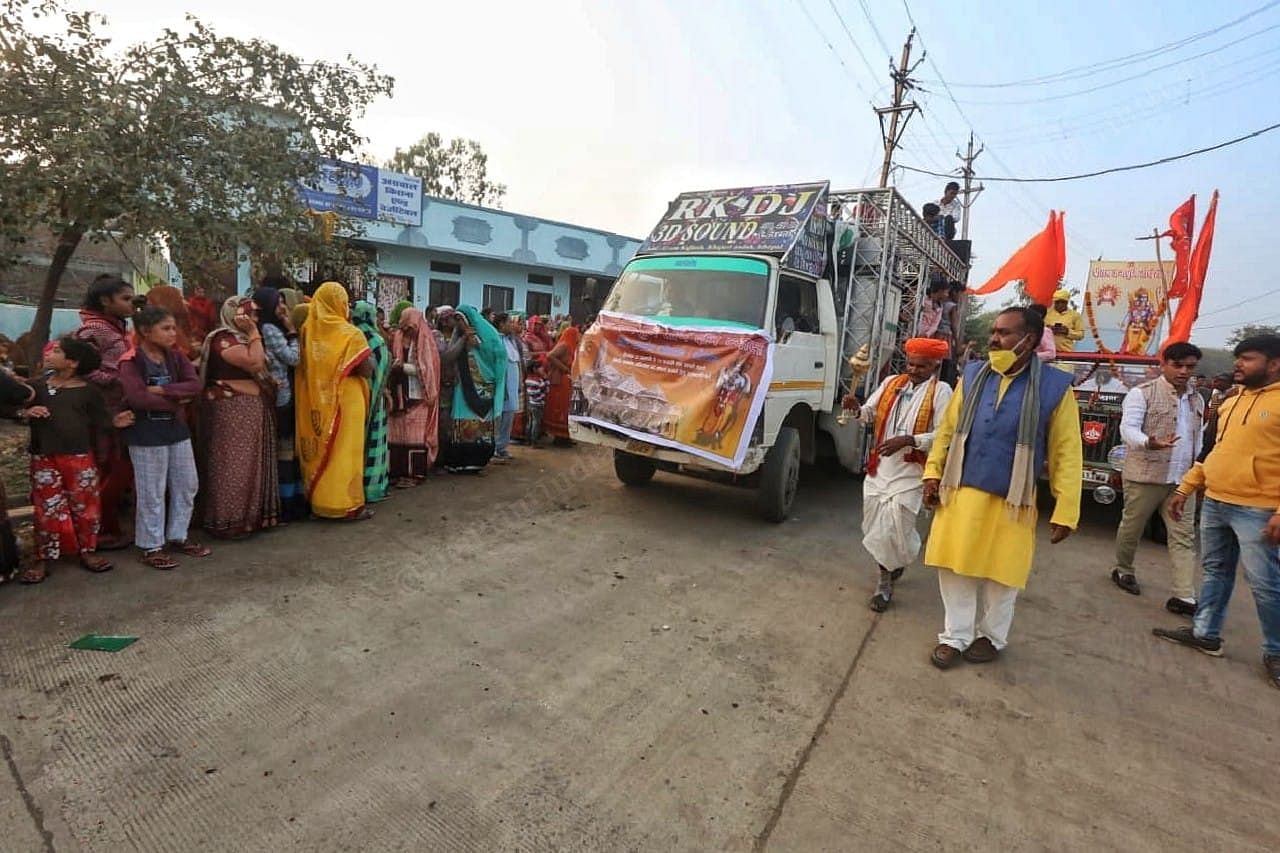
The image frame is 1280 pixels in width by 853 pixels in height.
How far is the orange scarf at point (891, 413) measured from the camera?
12.1 feet

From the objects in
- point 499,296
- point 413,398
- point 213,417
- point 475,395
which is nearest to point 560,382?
point 475,395

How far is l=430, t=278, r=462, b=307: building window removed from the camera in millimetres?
19359

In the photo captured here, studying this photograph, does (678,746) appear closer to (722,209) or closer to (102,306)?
(102,306)

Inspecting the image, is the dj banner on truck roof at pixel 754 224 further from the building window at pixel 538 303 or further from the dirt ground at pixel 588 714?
the building window at pixel 538 303

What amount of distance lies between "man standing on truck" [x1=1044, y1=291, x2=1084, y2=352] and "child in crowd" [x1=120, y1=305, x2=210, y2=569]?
8.56 metres

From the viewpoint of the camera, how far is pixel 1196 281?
7156 mm

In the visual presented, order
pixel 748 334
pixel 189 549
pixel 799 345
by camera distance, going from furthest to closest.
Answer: pixel 799 345
pixel 748 334
pixel 189 549

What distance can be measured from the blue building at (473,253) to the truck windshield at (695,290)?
10.2 meters

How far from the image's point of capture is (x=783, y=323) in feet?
17.9

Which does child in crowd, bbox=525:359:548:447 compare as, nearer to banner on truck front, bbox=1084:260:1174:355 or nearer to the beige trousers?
the beige trousers

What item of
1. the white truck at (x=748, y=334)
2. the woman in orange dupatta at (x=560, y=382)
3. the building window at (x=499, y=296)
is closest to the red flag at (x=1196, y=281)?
the white truck at (x=748, y=334)

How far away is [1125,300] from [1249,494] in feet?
41.7

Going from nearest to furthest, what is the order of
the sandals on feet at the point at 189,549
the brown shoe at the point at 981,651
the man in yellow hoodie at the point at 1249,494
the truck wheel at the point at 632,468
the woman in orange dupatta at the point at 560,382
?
the man in yellow hoodie at the point at 1249,494 → the brown shoe at the point at 981,651 → the sandals on feet at the point at 189,549 → the truck wheel at the point at 632,468 → the woman in orange dupatta at the point at 560,382

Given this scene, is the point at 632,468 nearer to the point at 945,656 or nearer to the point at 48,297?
the point at 945,656
